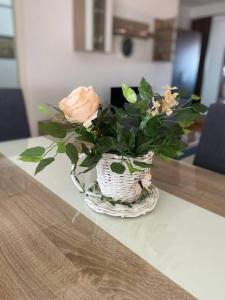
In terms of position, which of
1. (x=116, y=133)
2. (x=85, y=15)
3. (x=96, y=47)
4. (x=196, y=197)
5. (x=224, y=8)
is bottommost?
(x=196, y=197)

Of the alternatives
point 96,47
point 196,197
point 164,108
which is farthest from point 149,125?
point 96,47

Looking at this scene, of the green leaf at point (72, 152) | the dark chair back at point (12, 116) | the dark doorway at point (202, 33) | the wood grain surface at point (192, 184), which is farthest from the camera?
the dark doorway at point (202, 33)

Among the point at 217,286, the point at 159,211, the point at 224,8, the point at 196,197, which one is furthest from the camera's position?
the point at 224,8

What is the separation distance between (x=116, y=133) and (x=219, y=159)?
689mm

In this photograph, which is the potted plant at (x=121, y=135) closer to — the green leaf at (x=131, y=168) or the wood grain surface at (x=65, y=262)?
the green leaf at (x=131, y=168)

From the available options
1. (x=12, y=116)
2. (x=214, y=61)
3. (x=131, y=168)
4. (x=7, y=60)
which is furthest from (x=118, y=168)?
(x=214, y=61)

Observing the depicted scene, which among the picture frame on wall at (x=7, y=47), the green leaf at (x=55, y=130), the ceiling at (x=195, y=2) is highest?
the ceiling at (x=195, y=2)

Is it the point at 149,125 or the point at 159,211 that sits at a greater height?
the point at 149,125

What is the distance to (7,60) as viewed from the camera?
7.52ft

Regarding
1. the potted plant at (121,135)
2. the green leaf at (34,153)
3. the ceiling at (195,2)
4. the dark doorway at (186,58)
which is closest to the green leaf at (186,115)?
the potted plant at (121,135)

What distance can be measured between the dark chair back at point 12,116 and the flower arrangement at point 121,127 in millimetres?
1022

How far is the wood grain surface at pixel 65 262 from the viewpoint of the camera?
0.47 m

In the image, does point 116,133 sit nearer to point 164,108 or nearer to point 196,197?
point 164,108

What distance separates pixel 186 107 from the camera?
63cm
